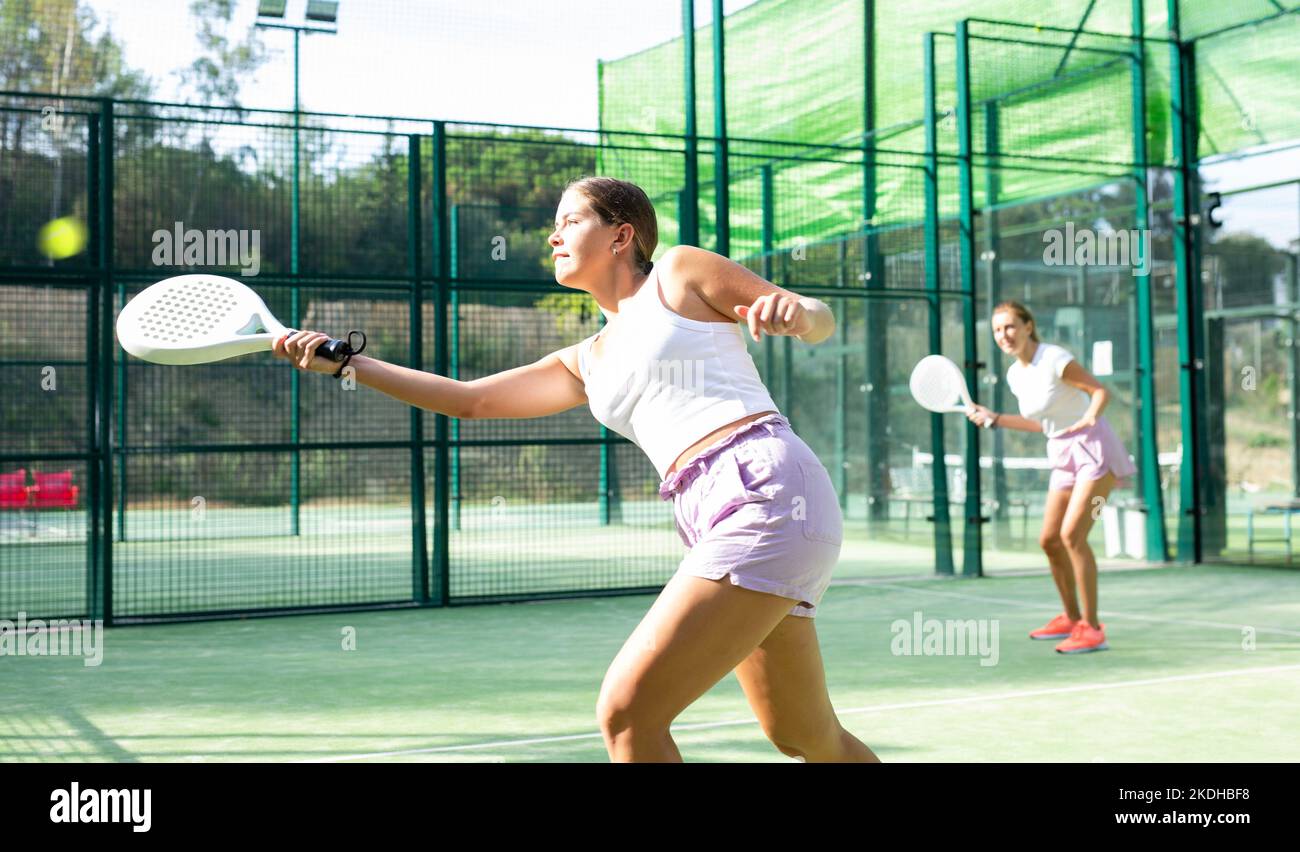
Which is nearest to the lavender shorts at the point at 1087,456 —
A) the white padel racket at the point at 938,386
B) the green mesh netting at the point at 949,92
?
the white padel racket at the point at 938,386

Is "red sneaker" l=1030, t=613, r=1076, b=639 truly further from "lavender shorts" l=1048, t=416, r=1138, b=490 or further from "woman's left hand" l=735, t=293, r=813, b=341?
"woman's left hand" l=735, t=293, r=813, b=341

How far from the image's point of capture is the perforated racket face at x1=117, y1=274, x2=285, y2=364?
3117 millimetres

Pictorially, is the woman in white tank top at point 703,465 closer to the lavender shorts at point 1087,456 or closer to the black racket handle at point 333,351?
the black racket handle at point 333,351

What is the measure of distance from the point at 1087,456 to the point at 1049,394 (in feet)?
1.15

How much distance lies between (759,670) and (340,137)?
6.31 meters

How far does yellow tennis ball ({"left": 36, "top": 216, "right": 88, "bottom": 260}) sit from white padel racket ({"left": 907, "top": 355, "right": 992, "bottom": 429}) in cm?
531

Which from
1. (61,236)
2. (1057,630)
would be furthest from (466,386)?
(61,236)

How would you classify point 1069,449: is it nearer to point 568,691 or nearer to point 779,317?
point 568,691

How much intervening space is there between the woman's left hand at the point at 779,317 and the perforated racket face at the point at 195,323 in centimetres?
112

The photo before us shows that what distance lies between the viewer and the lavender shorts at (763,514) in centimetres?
279

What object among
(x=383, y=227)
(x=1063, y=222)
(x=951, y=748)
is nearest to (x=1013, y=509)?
(x=1063, y=222)

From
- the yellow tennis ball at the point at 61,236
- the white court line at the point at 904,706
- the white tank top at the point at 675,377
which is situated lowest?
the white court line at the point at 904,706

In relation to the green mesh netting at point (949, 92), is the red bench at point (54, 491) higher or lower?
lower

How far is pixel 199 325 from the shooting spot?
3.23 meters
